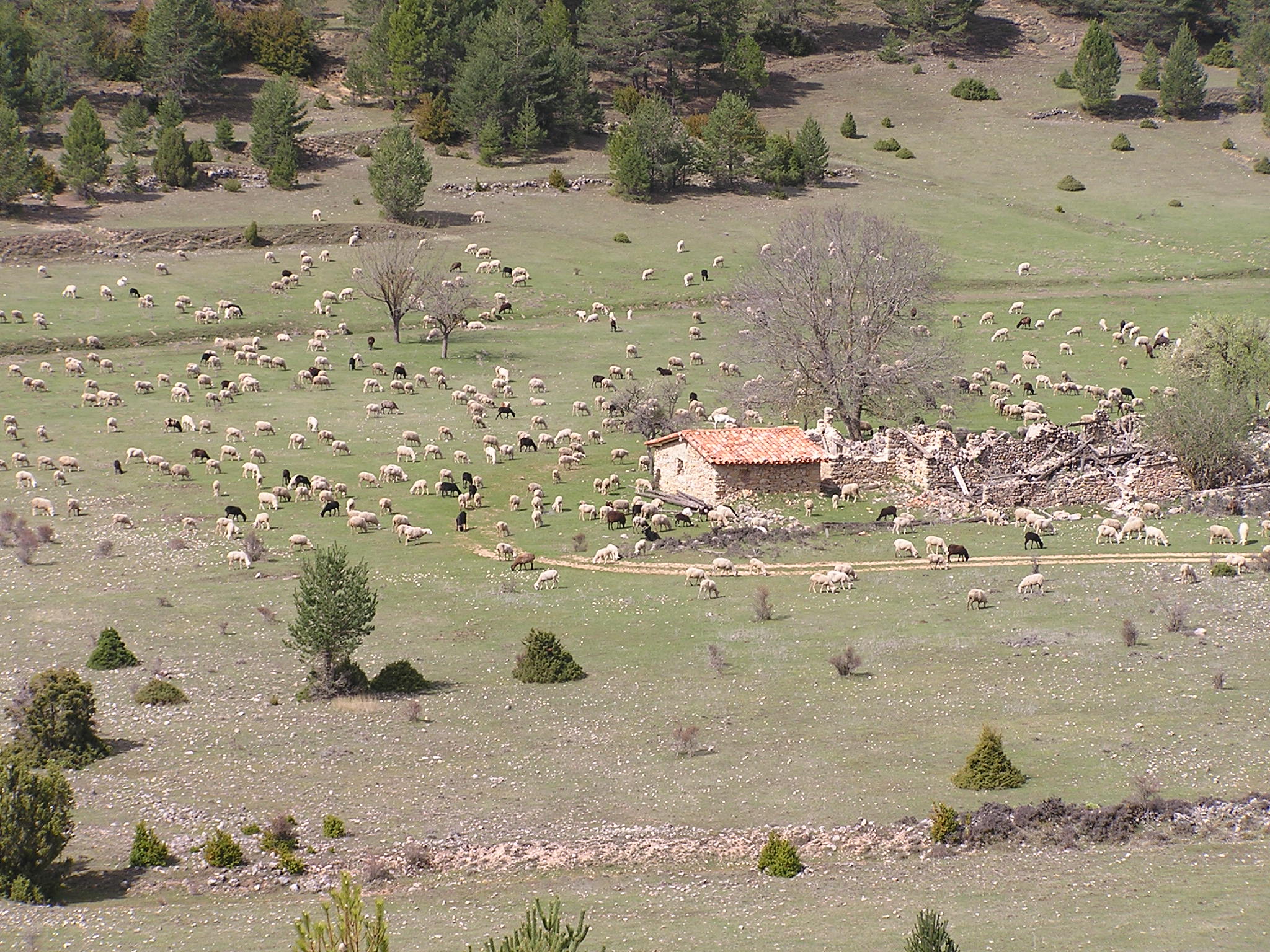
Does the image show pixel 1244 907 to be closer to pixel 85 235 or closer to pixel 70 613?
pixel 70 613

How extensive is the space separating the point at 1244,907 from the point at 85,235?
8533 centimetres

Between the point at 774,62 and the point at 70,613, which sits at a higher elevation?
the point at 774,62

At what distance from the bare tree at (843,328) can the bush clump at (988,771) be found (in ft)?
112

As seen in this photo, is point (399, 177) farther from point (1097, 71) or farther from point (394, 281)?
point (1097, 71)

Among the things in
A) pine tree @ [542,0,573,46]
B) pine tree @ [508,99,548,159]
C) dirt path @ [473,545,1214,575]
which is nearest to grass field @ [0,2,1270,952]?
dirt path @ [473,545,1214,575]

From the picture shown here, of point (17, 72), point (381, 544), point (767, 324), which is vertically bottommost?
point (381, 544)

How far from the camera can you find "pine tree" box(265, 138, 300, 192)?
106000 millimetres

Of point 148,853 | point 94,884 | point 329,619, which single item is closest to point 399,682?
point 329,619

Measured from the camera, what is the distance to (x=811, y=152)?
368 ft

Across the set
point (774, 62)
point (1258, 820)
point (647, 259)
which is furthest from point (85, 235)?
point (1258, 820)

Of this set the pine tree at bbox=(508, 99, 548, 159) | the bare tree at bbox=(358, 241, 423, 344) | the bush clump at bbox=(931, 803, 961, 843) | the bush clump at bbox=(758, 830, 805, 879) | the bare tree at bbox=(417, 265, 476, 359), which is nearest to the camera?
the bush clump at bbox=(758, 830, 805, 879)

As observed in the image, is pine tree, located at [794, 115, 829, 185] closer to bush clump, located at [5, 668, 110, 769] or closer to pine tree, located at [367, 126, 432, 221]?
→ pine tree, located at [367, 126, 432, 221]

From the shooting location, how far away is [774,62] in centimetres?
13800

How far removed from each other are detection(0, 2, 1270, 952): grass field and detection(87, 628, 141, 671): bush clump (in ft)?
1.36
